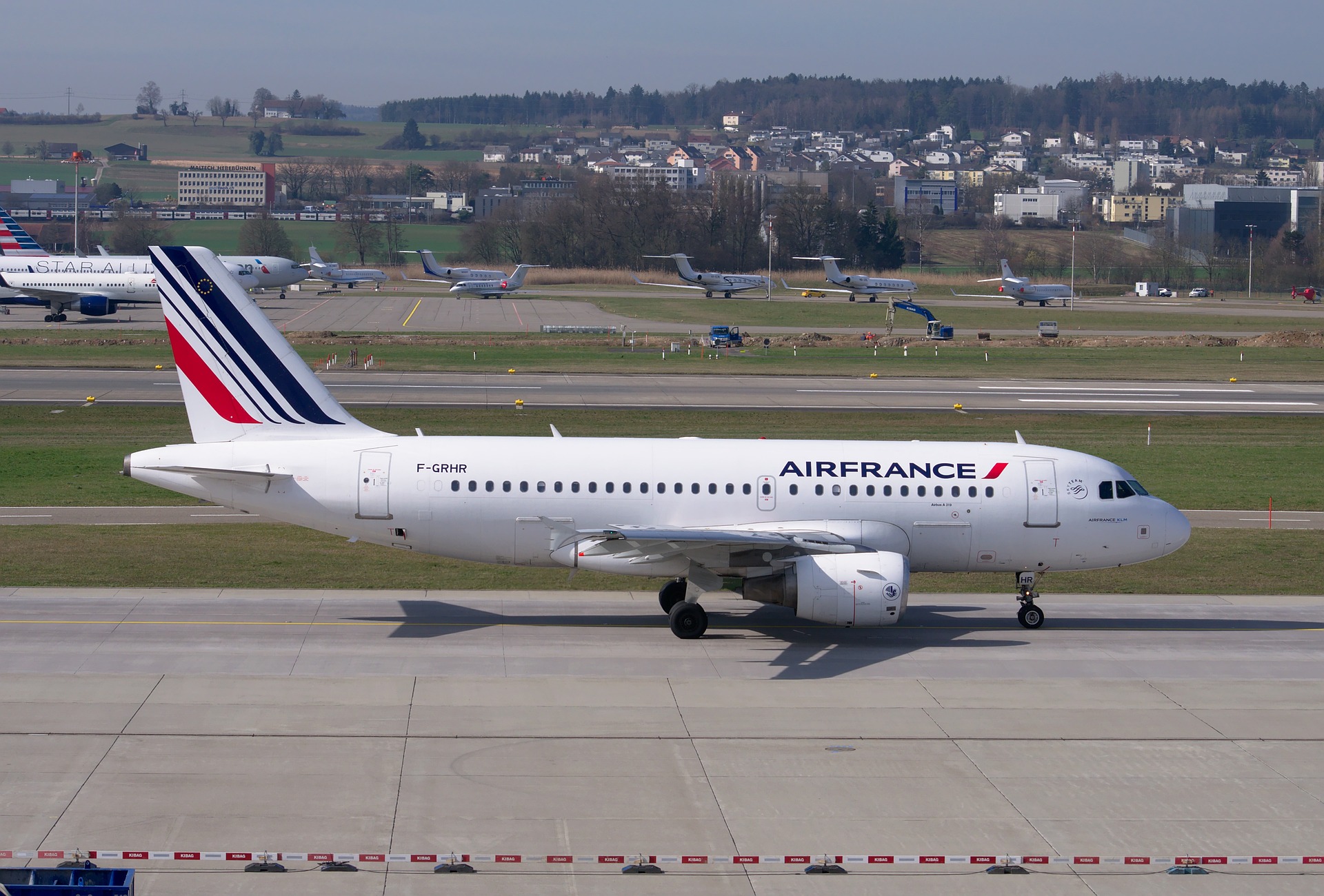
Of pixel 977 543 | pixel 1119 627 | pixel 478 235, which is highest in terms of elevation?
pixel 478 235

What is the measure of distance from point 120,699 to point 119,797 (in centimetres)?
435

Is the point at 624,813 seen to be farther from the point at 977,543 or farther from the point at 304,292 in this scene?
the point at 304,292

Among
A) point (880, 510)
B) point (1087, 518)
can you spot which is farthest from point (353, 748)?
point (1087, 518)

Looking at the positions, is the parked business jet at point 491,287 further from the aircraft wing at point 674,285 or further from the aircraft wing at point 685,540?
the aircraft wing at point 685,540

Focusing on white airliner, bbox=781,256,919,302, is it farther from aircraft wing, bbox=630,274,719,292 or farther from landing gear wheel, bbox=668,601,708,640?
landing gear wheel, bbox=668,601,708,640

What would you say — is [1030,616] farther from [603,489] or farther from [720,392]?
[720,392]

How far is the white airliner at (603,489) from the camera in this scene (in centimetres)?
2559

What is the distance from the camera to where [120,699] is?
20875mm

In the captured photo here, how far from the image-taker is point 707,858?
15633mm

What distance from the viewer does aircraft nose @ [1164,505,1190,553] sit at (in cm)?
2689

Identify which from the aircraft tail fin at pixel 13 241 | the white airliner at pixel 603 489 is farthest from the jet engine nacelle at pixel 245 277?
the white airliner at pixel 603 489

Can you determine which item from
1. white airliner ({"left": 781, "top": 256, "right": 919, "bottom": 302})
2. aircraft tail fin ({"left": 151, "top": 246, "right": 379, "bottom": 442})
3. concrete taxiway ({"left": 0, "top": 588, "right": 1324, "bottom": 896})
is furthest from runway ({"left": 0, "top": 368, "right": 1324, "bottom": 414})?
white airliner ({"left": 781, "top": 256, "right": 919, "bottom": 302})

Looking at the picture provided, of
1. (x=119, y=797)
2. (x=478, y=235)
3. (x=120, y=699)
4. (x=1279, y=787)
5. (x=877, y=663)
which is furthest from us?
(x=478, y=235)

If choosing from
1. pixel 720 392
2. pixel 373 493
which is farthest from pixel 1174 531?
pixel 720 392
